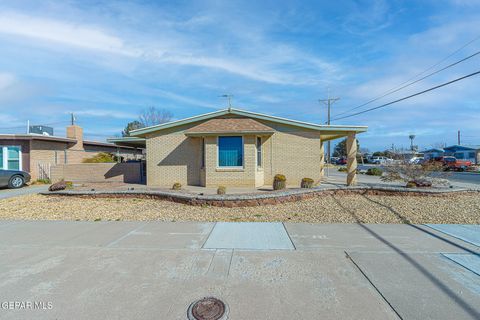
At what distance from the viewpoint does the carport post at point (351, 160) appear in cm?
1261

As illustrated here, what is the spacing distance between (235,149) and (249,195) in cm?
478

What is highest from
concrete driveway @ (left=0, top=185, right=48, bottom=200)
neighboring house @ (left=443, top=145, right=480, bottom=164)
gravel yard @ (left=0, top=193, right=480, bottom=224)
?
neighboring house @ (left=443, top=145, right=480, bottom=164)

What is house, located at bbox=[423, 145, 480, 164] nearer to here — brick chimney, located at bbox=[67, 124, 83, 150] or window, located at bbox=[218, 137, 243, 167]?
window, located at bbox=[218, 137, 243, 167]

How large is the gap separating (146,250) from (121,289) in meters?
1.37

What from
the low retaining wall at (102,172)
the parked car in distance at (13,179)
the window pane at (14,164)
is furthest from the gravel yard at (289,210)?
the window pane at (14,164)

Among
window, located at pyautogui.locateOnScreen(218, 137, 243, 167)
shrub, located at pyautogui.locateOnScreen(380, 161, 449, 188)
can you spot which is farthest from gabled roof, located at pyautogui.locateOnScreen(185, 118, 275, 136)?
shrub, located at pyautogui.locateOnScreen(380, 161, 449, 188)

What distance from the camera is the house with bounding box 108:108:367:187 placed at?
42.2 ft

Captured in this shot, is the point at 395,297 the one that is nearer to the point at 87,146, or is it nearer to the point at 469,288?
the point at 469,288

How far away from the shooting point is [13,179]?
14203 millimetres

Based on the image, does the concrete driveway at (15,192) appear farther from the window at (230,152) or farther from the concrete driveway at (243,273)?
the window at (230,152)

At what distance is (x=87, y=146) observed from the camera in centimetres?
2191

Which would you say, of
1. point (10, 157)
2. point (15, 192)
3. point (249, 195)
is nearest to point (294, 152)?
point (249, 195)

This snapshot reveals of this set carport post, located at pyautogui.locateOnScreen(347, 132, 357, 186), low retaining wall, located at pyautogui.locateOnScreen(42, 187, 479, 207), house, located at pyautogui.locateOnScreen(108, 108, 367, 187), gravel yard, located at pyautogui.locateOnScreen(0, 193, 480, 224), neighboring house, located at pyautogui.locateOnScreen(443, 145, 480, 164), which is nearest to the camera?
gravel yard, located at pyautogui.locateOnScreen(0, 193, 480, 224)

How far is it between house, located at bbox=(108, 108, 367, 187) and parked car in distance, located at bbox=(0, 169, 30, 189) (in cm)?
695
